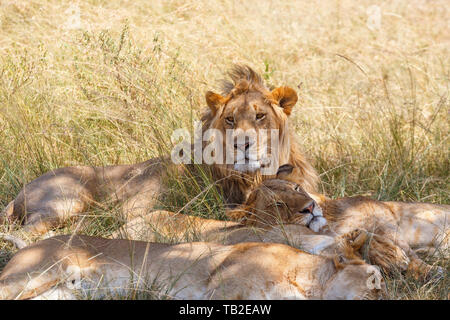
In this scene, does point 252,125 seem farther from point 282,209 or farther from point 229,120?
point 282,209

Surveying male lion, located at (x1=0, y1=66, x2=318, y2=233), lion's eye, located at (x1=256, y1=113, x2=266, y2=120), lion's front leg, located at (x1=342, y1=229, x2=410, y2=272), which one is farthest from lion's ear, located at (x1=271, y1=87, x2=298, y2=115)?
lion's front leg, located at (x1=342, y1=229, x2=410, y2=272)

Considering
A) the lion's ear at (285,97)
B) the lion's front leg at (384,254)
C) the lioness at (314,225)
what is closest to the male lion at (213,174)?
the lion's ear at (285,97)

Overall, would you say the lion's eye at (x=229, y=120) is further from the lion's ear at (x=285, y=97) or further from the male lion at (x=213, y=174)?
the lion's ear at (x=285, y=97)

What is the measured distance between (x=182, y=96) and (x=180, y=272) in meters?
2.81

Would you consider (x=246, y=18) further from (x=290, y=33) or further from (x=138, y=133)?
(x=138, y=133)

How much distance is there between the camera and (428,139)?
5750mm

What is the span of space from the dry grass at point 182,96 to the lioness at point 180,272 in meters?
0.57

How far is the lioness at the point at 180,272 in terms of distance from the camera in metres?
2.78

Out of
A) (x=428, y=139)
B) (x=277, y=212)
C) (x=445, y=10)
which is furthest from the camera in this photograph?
(x=445, y=10)

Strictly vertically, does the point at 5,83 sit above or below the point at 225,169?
above

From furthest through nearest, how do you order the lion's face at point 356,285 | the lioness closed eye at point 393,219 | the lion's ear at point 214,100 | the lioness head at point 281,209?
the lion's ear at point 214,100 → the lioness closed eye at point 393,219 → the lioness head at point 281,209 → the lion's face at point 356,285

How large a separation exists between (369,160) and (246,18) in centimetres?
385

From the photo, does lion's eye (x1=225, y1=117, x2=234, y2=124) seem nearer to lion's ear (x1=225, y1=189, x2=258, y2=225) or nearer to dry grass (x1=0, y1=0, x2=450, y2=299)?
dry grass (x1=0, y1=0, x2=450, y2=299)
